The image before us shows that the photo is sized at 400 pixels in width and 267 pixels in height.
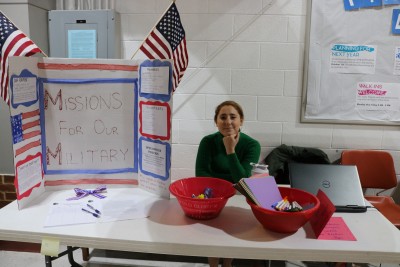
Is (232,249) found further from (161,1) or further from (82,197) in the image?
(161,1)

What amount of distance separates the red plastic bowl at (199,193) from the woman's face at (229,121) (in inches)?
31.7

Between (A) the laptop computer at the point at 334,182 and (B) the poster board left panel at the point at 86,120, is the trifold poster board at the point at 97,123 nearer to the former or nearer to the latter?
(B) the poster board left panel at the point at 86,120

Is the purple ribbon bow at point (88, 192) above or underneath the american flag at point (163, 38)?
underneath

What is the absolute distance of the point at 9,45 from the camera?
1455 millimetres

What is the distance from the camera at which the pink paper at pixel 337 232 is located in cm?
124

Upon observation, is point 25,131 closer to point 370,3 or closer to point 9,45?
point 9,45

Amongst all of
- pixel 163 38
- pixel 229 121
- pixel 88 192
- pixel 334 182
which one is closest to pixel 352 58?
pixel 229 121

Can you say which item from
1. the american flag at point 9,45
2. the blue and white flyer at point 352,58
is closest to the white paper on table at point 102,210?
the american flag at point 9,45

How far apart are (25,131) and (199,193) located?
2.57 feet

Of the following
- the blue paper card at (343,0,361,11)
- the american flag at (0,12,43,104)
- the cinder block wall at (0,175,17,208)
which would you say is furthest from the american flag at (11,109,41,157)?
the blue paper card at (343,0,361,11)

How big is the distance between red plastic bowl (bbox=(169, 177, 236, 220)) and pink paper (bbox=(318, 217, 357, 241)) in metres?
0.37

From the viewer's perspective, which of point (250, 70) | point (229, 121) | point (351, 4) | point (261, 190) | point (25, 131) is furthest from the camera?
point (250, 70)

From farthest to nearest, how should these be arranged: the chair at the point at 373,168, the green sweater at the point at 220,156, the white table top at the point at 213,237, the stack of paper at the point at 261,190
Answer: the chair at the point at 373,168
the green sweater at the point at 220,156
the stack of paper at the point at 261,190
the white table top at the point at 213,237

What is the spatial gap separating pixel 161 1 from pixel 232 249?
7.48 ft
